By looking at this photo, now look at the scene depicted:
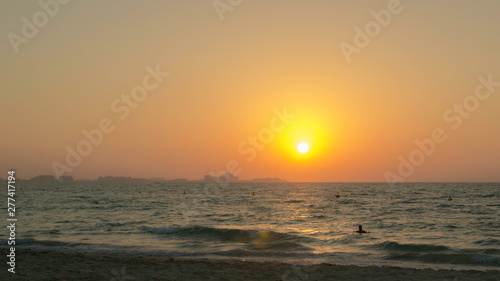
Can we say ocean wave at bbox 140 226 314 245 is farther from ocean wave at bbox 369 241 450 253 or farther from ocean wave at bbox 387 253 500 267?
ocean wave at bbox 387 253 500 267

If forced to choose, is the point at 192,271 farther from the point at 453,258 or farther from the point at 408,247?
the point at 408,247

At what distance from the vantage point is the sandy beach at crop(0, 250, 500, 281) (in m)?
15.6

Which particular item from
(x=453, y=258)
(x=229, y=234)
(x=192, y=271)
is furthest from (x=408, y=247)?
(x=192, y=271)

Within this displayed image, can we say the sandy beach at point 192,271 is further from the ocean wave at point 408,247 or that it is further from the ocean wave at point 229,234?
the ocean wave at point 229,234

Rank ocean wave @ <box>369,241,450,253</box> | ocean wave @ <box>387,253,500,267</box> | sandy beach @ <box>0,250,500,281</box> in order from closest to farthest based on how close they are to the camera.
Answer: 1. sandy beach @ <box>0,250,500,281</box>
2. ocean wave @ <box>387,253,500,267</box>
3. ocean wave @ <box>369,241,450,253</box>

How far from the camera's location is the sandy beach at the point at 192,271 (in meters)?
15.6

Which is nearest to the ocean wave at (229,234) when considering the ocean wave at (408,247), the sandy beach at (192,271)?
the ocean wave at (408,247)

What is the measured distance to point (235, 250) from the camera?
23.2 meters

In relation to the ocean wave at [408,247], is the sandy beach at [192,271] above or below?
above

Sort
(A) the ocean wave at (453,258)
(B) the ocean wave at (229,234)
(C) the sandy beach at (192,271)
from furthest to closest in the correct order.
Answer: (B) the ocean wave at (229,234), (A) the ocean wave at (453,258), (C) the sandy beach at (192,271)

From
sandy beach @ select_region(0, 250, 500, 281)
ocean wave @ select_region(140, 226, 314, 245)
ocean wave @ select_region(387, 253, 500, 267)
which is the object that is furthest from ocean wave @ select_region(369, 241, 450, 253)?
sandy beach @ select_region(0, 250, 500, 281)

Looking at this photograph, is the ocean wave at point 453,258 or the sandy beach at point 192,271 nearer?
the sandy beach at point 192,271

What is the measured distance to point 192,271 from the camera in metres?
16.8

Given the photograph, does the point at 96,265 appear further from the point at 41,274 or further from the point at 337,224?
the point at 337,224
